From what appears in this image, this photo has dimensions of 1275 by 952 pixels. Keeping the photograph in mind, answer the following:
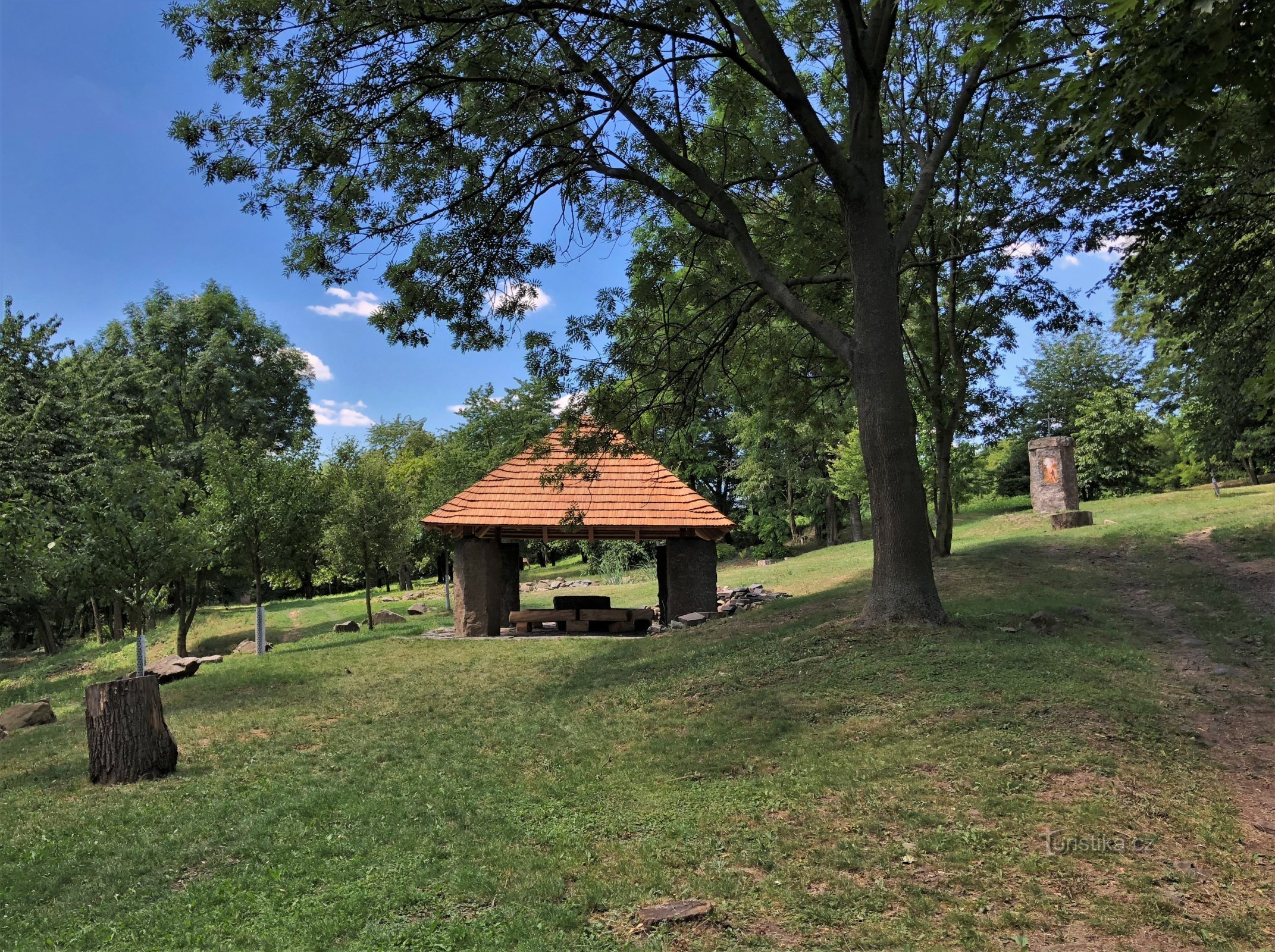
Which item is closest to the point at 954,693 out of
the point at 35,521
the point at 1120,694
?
the point at 1120,694

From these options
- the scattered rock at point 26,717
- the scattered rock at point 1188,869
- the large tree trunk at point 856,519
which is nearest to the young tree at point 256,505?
the scattered rock at point 26,717

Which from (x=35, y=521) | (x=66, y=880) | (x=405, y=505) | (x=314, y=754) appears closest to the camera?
(x=66, y=880)

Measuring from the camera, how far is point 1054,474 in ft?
73.5

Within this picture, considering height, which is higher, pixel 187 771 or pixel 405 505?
pixel 405 505

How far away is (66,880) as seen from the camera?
475 cm

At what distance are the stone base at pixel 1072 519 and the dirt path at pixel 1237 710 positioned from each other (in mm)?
8695

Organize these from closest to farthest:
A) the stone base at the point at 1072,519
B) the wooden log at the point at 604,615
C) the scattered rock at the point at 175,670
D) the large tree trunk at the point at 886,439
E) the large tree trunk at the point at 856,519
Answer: the large tree trunk at the point at 886,439 < the scattered rock at the point at 175,670 < the wooden log at the point at 604,615 < the stone base at the point at 1072,519 < the large tree trunk at the point at 856,519

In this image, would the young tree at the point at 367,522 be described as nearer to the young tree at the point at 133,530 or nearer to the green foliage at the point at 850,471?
the young tree at the point at 133,530

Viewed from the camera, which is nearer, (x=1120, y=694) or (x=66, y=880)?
(x=66, y=880)

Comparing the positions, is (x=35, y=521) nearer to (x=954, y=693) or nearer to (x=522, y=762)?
(x=522, y=762)

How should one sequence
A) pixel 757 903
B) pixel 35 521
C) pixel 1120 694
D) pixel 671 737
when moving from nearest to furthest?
pixel 757 903 → pixel 1120 694 → pixel 671 737 → pixel 35 521

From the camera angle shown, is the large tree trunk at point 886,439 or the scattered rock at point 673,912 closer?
the scattered rock at point 673,912

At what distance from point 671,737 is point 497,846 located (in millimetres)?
2546

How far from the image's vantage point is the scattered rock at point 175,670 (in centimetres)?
1277
